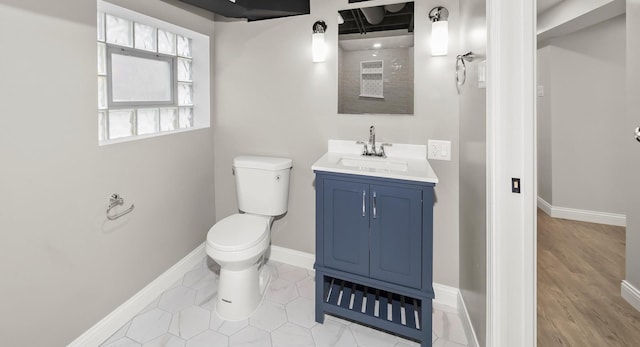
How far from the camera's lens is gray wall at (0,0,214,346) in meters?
1.37

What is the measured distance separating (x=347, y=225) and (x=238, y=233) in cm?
71

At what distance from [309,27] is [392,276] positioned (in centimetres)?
179

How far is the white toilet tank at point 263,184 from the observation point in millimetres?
2359

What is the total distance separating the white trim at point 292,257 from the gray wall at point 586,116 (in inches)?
124

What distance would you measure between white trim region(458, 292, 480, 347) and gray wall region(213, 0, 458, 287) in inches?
6.0

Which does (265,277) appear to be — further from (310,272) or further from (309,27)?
(309,27)

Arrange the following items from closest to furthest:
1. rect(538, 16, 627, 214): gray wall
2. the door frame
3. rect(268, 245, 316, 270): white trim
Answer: the door frame, rect(268, 245, 316, 270): white trim, rect(538, 16, 627, 214): gray wall

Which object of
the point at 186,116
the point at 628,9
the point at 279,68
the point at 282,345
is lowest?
the point at 282,345

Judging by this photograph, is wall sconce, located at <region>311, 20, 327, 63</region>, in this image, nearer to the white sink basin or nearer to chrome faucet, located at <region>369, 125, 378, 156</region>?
chrome faucet, located at <region>369, 125, 378, 156</region>

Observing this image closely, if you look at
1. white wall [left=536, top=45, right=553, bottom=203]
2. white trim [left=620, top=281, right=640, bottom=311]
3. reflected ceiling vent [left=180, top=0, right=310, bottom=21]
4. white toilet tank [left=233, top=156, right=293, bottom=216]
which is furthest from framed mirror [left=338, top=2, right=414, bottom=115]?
white wall [left=536, top=45, right=553, bottom=203]

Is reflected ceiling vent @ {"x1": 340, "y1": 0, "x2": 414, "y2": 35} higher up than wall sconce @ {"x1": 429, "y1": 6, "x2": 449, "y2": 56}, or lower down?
higher up

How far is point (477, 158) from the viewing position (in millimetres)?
1636

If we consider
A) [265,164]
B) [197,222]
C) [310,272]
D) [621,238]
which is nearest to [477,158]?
[265,164]

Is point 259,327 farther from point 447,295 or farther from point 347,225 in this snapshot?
point 447,295
